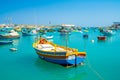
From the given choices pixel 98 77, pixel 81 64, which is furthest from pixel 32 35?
pixel 98 77

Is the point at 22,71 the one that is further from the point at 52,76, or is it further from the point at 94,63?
the point at 94,63

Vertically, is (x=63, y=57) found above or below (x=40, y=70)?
above

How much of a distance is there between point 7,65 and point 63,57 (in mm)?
6636

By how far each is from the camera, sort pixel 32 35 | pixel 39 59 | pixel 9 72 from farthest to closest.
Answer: pixel 32 35, pixel 39 59, pixel 9 72

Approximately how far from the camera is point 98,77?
1714 cm

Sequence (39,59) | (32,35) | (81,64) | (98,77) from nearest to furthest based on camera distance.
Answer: (98,77)
(81,64)
(39,59)
(32,35)

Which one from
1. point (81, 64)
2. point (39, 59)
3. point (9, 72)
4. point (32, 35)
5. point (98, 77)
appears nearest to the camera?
point (98, 77)

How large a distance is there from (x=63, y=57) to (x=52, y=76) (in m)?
2.61

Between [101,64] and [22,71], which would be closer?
[22,71]

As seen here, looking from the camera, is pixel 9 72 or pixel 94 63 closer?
pixel 9 72

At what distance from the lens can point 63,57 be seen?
19.4m

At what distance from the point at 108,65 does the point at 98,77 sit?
4534mm

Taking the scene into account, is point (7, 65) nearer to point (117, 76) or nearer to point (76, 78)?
point (76, 78)

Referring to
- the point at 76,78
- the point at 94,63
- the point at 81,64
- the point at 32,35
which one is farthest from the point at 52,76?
the point at 32,35
